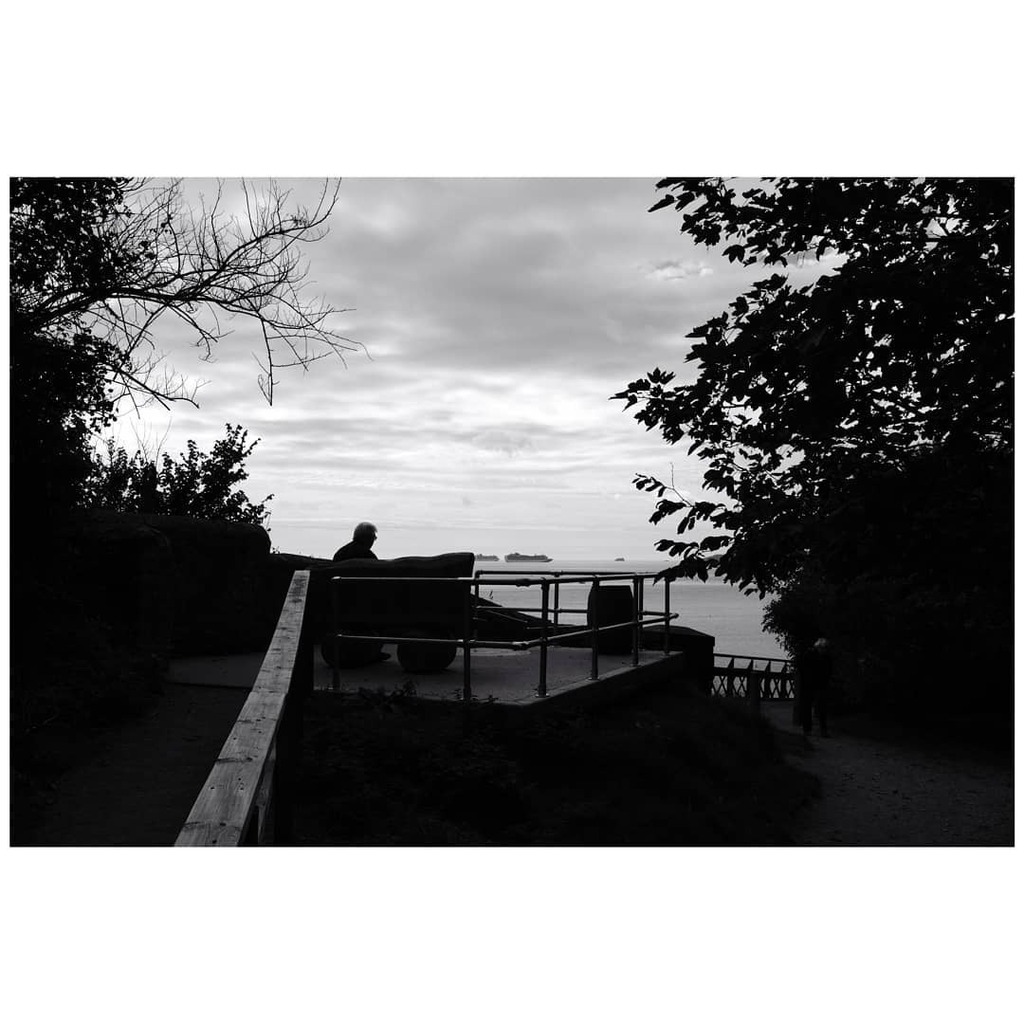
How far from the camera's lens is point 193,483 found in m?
20.6

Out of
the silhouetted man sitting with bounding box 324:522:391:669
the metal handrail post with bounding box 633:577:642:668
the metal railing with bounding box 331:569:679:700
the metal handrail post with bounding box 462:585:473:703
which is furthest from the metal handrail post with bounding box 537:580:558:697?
the silhouetted man sitting with bounding box 324:522:391:669

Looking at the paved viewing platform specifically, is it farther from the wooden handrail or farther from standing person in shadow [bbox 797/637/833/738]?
standing person in shadow [bbox 797/637/833/738]

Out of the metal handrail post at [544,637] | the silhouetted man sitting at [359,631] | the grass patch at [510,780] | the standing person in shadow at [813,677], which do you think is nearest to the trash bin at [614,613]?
the grass patch at [510,780]

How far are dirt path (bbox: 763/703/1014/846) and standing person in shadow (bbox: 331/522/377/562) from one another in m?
5.36

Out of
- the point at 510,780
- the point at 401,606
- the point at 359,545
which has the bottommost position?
the point at 510,780

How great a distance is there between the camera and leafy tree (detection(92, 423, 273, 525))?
63.1 feet

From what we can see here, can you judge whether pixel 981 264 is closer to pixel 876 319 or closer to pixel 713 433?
pixel 876 319

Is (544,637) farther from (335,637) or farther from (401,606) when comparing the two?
(335,637)

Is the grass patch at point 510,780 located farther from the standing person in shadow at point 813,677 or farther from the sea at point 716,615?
the standing person in shadow at point 813,677

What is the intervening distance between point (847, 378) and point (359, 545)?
224 inches

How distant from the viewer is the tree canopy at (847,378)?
4.75 meters

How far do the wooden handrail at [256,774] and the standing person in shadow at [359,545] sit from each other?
13.0 feet

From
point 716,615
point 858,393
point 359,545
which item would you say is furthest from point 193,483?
point 716,615

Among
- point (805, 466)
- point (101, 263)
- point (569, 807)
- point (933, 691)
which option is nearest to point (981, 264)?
point (805, 466)
